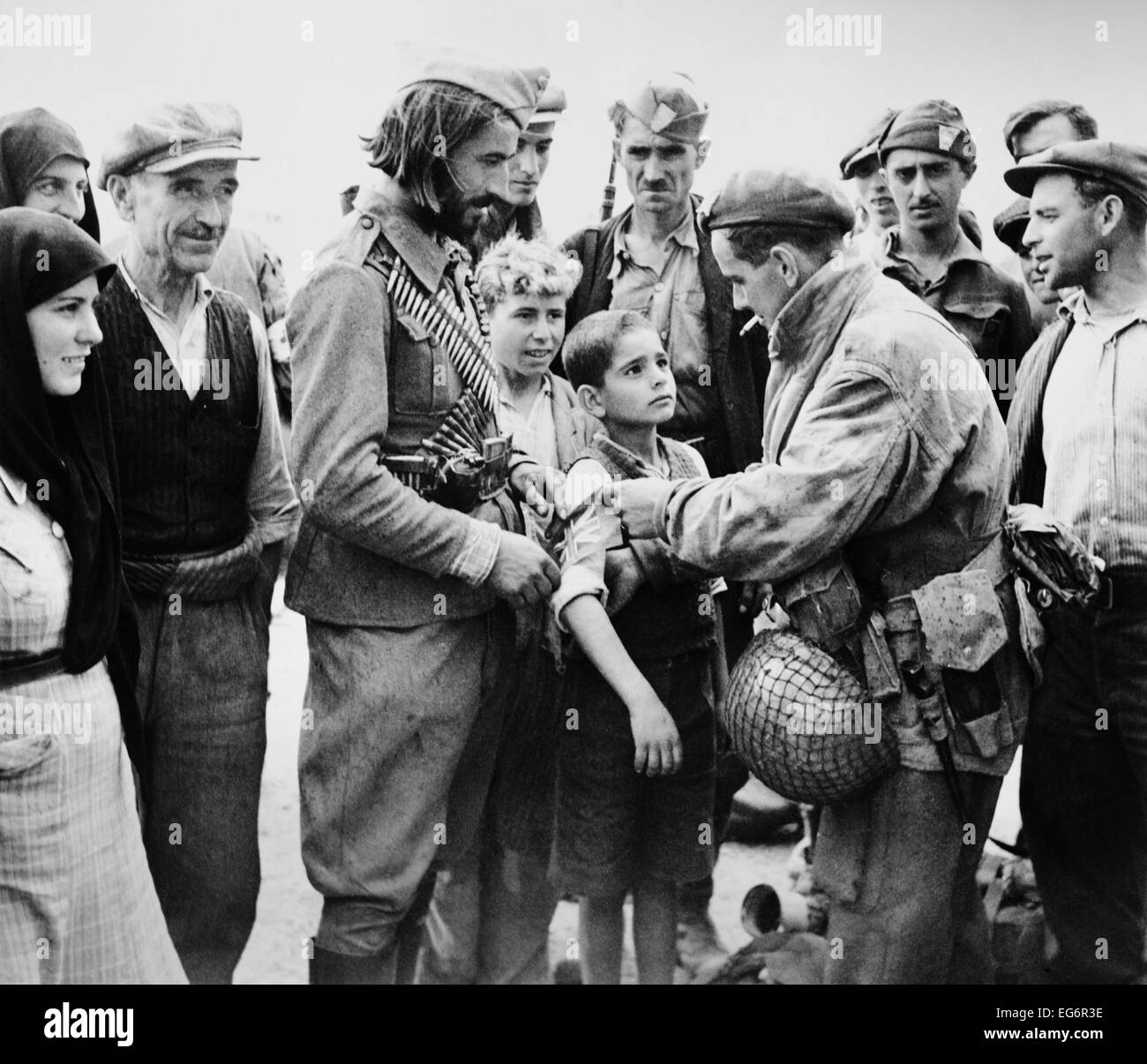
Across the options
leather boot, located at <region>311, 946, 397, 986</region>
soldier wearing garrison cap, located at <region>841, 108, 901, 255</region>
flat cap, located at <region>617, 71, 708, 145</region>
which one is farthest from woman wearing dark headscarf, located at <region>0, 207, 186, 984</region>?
soldier wearing garrison cap, located at <region>841, 108, 901, 255</region>

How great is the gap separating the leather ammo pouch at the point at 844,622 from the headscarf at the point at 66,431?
162cm

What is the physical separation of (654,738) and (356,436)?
1.06 meters

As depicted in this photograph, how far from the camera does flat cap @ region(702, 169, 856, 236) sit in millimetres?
3820

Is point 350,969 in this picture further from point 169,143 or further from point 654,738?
point 169,143

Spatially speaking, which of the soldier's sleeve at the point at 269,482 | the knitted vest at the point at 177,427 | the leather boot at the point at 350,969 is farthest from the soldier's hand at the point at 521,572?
the leather boot at the point at 350,969

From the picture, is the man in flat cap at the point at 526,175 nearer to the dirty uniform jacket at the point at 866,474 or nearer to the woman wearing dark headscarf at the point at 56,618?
the dirty uniform jacket at the point at 866,474

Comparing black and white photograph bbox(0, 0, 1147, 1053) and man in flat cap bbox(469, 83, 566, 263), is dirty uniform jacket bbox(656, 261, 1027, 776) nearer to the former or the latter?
black and white photograph bbox(0, 0, 1147, 1053)

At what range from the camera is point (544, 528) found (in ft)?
13.5

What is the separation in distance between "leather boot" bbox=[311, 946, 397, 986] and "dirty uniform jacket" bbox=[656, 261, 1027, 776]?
1.32 m

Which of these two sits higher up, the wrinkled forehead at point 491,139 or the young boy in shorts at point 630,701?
the wrinkled forehead at point 491,139

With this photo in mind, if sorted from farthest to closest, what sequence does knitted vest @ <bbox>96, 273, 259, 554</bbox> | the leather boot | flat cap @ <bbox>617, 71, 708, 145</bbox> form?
flat cap @ <bbox>617, 71, 708, 145</bbox>
the leather boot
knitted vest @ <bbox>96, 273, 259, 554</bbox>

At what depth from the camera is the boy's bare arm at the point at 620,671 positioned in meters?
4.04
